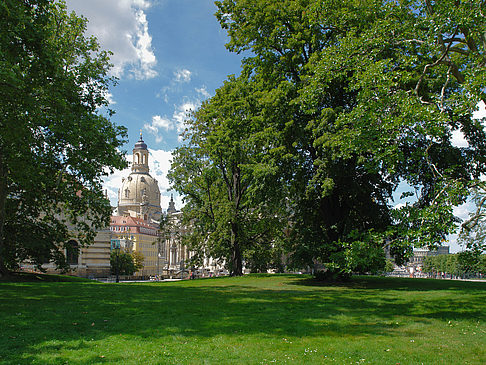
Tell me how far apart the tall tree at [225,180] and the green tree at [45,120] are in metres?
9.39

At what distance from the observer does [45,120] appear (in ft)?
53.7

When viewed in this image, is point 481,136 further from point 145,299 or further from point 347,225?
point 145,299

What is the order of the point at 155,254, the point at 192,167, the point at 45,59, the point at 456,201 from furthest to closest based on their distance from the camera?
the point at 155,254
the point at 192,167
the point at 45,59
the point at 456,201

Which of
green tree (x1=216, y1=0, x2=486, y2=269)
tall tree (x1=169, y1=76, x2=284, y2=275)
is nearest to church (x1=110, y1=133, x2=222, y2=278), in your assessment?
tall tree (x1=169, y1=76, x2=284, y2=275)

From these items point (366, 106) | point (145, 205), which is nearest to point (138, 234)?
point (145, 205)

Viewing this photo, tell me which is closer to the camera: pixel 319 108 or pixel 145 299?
pixel 145 299

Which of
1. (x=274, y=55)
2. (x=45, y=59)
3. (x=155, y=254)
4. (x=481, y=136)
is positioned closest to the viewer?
(x=45, y=59)

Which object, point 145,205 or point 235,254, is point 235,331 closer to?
point 235,254

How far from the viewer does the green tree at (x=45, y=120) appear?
50.8ft

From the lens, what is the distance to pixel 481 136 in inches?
870

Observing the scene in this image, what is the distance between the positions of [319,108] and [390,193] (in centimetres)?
722

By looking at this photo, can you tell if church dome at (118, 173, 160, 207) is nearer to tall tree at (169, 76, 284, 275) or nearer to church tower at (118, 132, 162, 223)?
church tower at (118, 132, 162, 223)

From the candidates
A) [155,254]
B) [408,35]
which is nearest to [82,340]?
[408,35]

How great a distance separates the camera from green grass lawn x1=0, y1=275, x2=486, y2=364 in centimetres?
788
